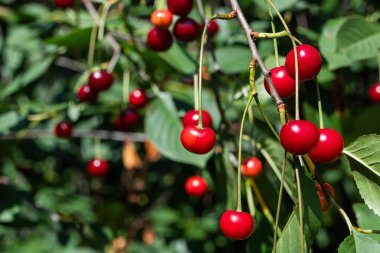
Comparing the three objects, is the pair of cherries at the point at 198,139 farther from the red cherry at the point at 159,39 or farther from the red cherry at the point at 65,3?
the red cherry at the point at 65,3

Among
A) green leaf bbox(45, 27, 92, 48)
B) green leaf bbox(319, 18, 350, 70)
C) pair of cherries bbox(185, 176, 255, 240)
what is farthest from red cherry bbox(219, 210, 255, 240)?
green leaf bbox(45, 27, 92, 48)

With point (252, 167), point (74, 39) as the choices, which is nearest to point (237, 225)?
point (252, 167)

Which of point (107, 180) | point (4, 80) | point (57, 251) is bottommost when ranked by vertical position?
point (57, 251)

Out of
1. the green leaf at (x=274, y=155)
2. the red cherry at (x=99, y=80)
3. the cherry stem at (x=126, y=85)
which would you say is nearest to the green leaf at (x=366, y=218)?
the green leaf at (x=274, y=155)

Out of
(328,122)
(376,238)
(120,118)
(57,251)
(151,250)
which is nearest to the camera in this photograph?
(376,238)

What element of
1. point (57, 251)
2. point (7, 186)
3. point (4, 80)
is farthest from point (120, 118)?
point (57, 251)

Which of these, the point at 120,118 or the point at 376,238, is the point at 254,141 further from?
the point at 120,118

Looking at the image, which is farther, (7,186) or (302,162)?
(7,186)
